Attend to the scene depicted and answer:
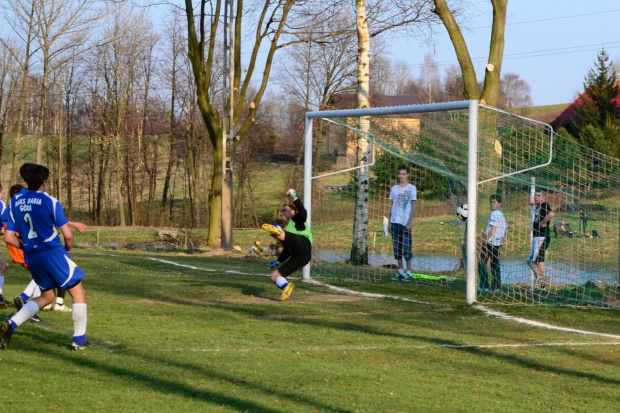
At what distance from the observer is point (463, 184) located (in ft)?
43.2

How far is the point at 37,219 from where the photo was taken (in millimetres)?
6973

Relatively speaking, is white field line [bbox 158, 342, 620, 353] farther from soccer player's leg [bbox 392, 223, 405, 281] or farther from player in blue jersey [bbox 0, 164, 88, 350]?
soccer player's leg [bbox 392, 223, 405, 281]

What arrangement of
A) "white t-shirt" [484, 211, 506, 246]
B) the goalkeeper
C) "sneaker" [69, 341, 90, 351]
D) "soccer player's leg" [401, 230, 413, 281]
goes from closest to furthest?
"sneaker" [69, 341, 90, 351] < the goalkeeper < "white t-shirt" [484, 211, 506, 246] < "soccer player's leg" [401, 230, 413, 281]

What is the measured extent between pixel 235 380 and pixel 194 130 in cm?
4103

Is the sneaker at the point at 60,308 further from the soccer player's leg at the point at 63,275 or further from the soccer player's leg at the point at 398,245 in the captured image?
the soccer player's leg at the point at 398,245

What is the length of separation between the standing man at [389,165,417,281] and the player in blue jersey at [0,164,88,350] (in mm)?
7581

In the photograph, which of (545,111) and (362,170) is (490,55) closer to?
(362,170)

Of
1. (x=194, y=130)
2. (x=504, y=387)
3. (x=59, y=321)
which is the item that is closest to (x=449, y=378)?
(x=504, y=387)

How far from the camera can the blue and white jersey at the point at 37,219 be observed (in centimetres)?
696

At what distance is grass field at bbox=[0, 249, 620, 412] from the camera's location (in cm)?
543

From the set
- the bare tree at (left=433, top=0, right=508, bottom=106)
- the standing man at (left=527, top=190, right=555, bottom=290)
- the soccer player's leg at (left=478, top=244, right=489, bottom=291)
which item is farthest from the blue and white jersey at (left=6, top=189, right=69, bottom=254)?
the bare tree at (left=433, top=0, right=508, bottom=106)

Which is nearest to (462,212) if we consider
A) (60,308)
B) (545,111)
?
(60,308)

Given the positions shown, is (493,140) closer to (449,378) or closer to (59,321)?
(449,378)

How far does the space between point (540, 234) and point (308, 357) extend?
22.2 ft
